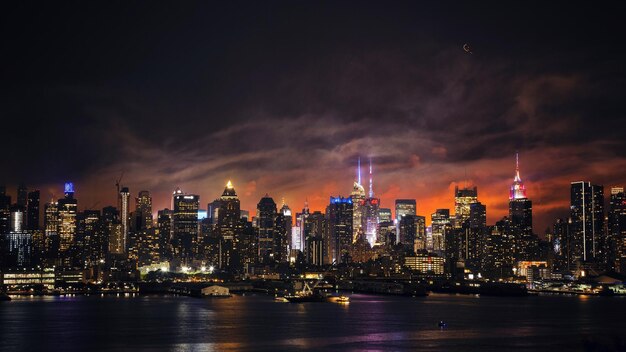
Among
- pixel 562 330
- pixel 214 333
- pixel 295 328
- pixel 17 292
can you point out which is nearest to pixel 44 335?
pixel 214 333

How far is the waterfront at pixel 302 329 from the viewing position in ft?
244

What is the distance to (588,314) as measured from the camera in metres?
122

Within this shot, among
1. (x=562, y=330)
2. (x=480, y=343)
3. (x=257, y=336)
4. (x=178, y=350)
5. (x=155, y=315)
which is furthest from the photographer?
(x=155, y=315)

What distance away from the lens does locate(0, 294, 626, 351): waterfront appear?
7438 centimetres

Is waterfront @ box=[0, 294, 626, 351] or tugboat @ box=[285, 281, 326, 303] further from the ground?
waterfront @ box=[0, 294, 626, 351]

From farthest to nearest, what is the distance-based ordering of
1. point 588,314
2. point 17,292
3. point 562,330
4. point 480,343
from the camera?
point 17,292 < point 588,314 < point 562,330 < point 480,343

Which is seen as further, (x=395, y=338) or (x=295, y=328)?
(x=295, y=328)

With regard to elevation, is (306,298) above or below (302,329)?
below

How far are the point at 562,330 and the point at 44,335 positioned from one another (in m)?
54.0

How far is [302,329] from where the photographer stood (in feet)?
297

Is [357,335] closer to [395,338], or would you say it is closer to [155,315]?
[395,338]

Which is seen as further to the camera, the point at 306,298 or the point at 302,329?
the point at 306,298

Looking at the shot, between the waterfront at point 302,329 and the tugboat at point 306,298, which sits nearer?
the waterfront at point 302,329

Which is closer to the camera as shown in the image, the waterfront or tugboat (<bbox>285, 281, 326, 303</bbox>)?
the waterfront
